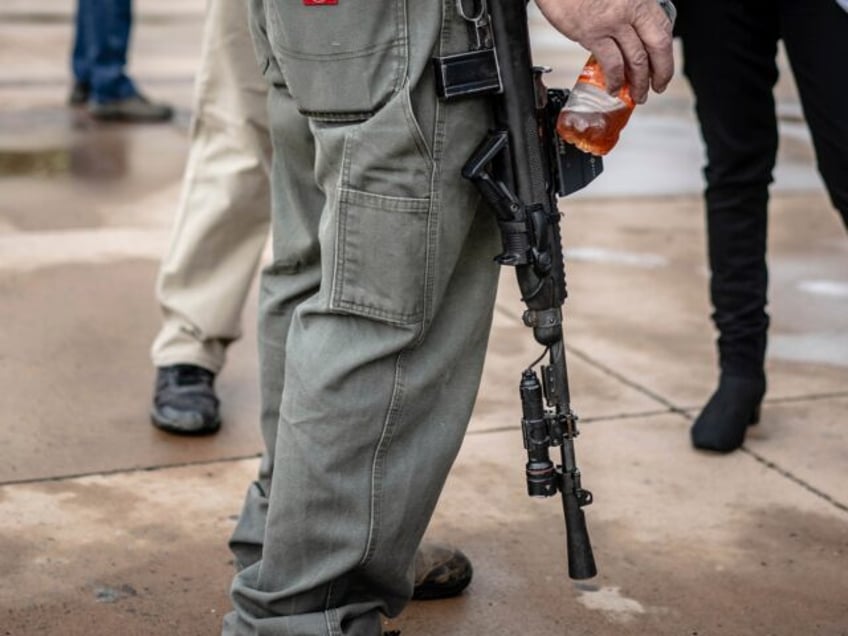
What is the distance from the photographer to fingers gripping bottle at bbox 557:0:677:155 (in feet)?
7.50

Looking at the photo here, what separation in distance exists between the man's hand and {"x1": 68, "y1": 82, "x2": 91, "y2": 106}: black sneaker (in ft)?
22.6

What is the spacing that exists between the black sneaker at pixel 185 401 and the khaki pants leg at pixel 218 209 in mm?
30

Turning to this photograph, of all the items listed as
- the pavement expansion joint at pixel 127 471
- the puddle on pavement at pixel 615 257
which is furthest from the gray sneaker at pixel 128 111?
the pavement expansion joint at pixel 127 471

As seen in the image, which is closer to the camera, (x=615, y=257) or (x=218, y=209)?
(x=218, y=209)

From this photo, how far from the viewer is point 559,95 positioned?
7.84 feet

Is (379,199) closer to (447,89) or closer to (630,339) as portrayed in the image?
(447,89)

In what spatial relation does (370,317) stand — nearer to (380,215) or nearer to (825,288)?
(380,215)

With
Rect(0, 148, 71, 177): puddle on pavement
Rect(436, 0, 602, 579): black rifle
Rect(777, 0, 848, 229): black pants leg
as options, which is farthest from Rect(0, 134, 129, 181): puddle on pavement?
Rect(436, 0, 602, 579): black rifle

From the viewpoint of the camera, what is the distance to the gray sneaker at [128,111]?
823cm

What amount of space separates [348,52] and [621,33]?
398 mm

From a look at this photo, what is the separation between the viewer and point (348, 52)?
2.19 m

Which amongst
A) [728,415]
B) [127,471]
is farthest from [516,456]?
[127,471]

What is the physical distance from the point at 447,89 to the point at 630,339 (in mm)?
2657

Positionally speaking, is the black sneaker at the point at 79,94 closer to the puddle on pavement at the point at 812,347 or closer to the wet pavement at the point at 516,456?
the wet pavement at the point at 516,456
